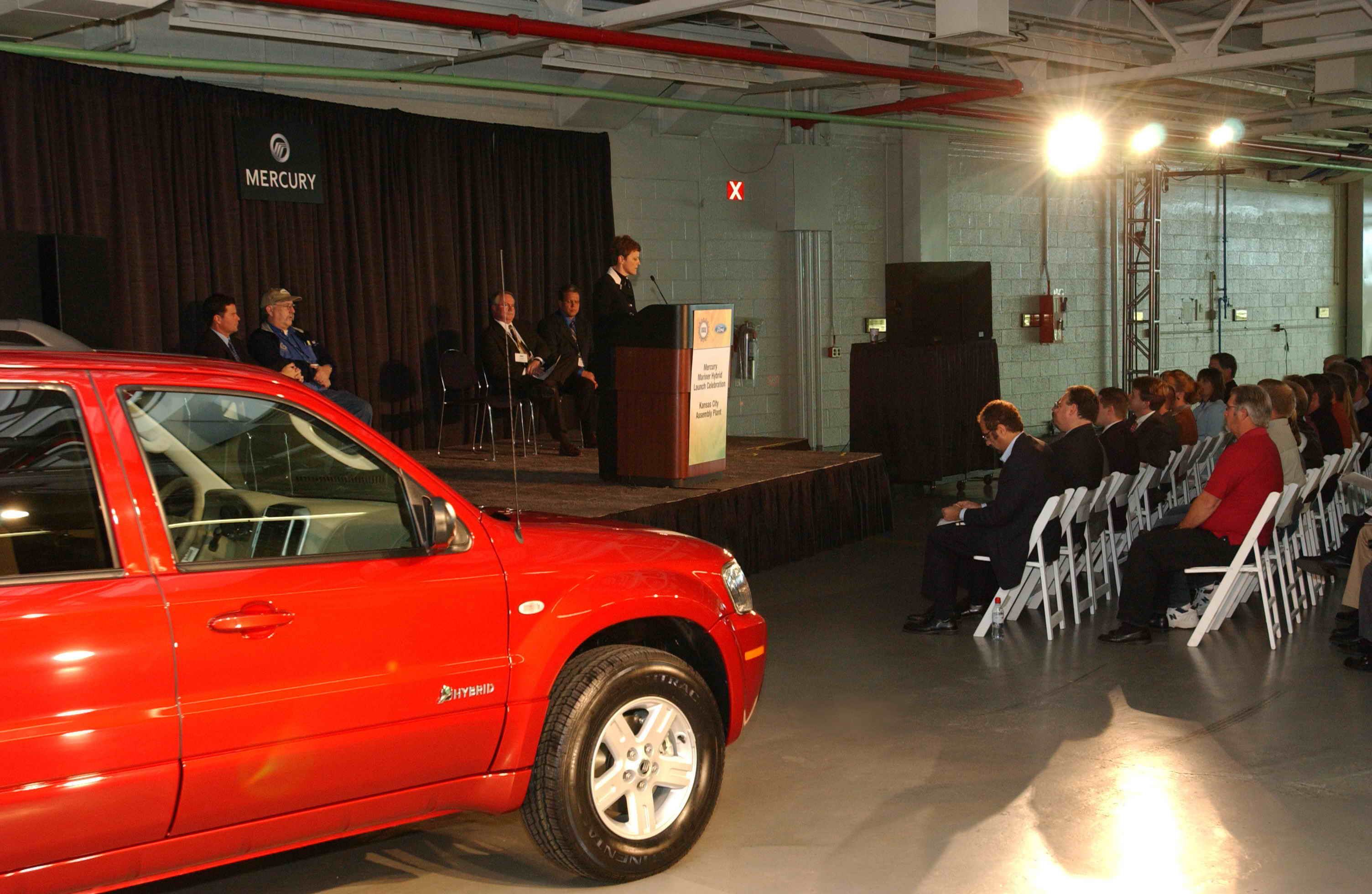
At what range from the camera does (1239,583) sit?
258 inches

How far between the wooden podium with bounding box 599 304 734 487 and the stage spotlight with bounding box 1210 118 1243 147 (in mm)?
7418

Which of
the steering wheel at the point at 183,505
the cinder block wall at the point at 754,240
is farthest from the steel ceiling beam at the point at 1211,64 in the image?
the steering wheel at the point at 183,505

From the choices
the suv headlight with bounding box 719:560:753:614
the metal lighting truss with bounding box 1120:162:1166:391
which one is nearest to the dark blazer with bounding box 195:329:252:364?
the suv headlight with bounding box 719:560:753:614

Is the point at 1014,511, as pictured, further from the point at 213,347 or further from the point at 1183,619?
the point at 213,347

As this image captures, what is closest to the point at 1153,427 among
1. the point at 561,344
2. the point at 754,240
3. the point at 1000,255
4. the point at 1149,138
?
the point at 561,344

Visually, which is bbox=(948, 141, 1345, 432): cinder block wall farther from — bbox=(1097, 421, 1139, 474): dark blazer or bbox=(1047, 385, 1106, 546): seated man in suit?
bbox=(1047, 385, 1106, 546): seated man in suit

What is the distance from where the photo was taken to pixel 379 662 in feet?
9.84

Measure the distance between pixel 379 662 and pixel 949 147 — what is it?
1299 centimetres

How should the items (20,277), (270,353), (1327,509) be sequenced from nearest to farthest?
1. (20,277)
2. (270,353)
3. (1327,509)

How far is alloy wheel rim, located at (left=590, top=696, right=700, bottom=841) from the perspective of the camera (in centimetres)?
342

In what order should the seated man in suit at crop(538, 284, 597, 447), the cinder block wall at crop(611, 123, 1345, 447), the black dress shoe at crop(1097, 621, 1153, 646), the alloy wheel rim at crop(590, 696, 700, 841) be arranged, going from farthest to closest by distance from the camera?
the cinder block wall at crop(611, 123, 1345, 447) < the seated man in suit at crop(538, 284, 597, 447) < the black dress shoe at crop(1097, 621, 1153, 646) < the alloy wheel rim at crop(590, 696, 700, 841)

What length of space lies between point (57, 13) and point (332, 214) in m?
3.20

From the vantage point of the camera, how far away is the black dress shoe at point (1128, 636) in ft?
20.5

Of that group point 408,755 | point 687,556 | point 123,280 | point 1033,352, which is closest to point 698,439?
point 123,280
